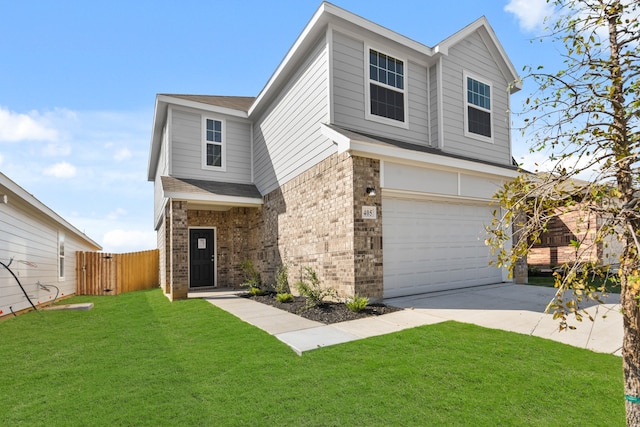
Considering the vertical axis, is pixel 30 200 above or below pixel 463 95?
below

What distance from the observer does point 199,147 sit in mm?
12633

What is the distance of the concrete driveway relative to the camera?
500 cm

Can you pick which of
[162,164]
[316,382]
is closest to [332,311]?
[316,382]

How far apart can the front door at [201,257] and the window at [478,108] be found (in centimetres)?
1004

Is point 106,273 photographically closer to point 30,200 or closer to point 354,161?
point 30,200

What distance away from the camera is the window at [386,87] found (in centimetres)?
926

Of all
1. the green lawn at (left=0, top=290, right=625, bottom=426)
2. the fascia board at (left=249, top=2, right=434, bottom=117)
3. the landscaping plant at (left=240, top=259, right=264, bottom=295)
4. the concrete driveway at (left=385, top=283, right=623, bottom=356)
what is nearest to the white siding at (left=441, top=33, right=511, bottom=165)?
the fascia board at (left=249, top=2, right=434, bottom=117)

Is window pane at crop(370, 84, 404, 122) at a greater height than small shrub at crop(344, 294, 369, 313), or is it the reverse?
window pane at crop(370, 84, 404, 122)

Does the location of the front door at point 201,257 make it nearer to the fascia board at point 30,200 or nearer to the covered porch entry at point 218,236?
the covered porch entry at point 218,236

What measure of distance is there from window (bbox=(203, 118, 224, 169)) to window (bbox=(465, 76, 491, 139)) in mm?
8375

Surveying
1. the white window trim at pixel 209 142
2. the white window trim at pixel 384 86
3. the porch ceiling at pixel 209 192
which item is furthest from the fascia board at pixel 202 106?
the white window trim at pixel 384 86

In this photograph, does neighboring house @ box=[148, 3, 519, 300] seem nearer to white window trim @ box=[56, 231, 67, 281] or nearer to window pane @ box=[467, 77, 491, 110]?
window pane @ box=[467, 77, 491, 110]

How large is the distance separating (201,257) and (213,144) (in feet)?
14.2

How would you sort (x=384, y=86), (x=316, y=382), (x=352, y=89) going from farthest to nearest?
(x=384, y=86), (x=352, y=89), (x=316, y=382)
